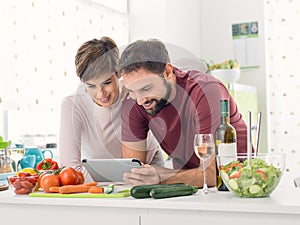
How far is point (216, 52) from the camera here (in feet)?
17.1

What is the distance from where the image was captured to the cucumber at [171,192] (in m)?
1.59

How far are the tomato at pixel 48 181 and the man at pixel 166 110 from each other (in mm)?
249

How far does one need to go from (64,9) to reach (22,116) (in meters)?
0.91

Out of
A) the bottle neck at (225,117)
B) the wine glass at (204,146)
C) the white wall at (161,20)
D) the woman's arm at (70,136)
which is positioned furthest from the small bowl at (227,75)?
the wine glass at (204,146)

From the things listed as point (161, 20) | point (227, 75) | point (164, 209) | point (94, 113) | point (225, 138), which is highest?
point (161, 20)

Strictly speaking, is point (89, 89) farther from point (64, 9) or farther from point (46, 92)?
point (64, 9)

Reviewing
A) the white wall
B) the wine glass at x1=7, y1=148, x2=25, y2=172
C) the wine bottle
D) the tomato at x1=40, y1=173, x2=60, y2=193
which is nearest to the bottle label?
the wine bottle

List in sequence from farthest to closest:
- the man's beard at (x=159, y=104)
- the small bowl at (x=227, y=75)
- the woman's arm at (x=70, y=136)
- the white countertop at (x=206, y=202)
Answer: the small bowl at (x=227, y=75) → the woman's arm at (x=70, y=136) → the man's beard at (x=159, y=104) → the white countertop at (x=206, y=202)

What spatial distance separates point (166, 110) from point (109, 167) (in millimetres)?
396

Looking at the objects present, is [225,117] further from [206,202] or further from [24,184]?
[24,184]

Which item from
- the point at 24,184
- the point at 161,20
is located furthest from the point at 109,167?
the point at 161,20

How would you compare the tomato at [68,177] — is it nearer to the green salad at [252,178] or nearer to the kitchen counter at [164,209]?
the kitchen counter at [164,209]

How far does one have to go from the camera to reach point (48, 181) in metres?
1.81

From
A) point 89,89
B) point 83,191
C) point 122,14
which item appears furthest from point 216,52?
point 83,191
